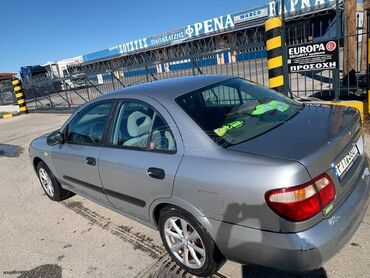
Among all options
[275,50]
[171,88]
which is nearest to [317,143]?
[171,88]

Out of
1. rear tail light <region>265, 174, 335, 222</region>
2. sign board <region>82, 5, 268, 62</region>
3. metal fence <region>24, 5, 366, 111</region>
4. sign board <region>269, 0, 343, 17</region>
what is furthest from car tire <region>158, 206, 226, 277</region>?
sign board <region>82, 5, 268, 62</region>

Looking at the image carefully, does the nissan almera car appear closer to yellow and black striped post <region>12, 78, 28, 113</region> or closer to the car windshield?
the car windshield

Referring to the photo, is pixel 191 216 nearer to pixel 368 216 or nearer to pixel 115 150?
pixel 115 150

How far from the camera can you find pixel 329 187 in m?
2.15

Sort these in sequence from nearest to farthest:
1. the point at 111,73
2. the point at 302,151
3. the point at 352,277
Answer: the point at 302,151 → the point at 352,277 → the point at 111,73

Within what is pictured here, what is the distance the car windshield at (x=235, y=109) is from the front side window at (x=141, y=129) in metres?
0.27

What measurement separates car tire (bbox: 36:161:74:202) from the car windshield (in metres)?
2.68

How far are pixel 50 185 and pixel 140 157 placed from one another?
2.46 meters

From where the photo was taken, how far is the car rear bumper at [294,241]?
2.02 m

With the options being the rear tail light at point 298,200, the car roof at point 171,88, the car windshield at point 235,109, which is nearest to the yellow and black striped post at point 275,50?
the car windshield at point 235,109

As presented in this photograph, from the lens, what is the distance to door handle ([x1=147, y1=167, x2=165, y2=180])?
2609mm

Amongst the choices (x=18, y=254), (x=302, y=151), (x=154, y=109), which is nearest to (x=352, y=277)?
(x=302, y=151)

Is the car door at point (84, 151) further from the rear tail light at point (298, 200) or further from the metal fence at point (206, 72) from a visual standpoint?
the metal fence at point (206, 72)

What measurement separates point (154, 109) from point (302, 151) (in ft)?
4.24
